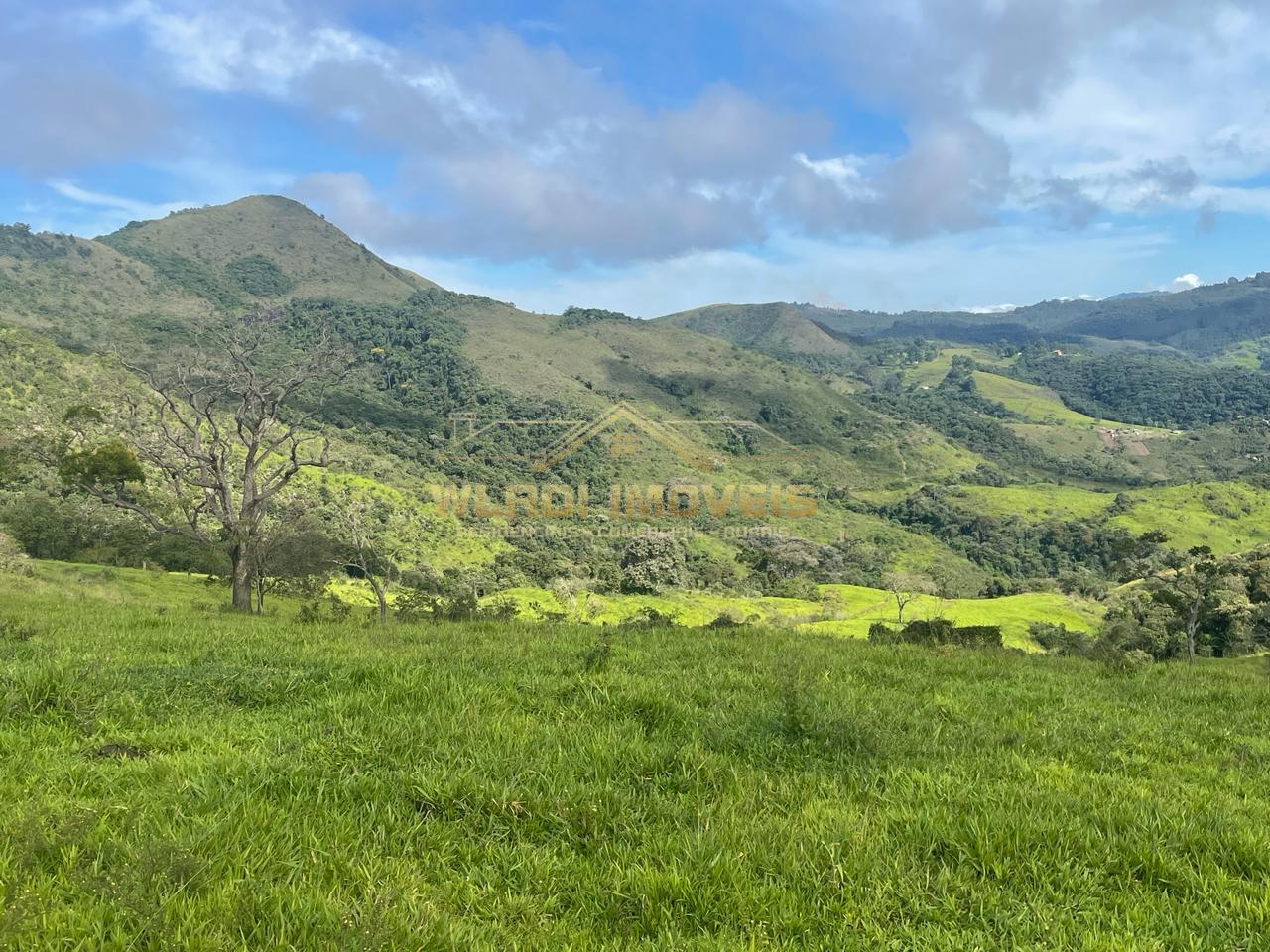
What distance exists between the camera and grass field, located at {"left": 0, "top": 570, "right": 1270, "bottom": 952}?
3562 mm

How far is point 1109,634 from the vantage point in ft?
204

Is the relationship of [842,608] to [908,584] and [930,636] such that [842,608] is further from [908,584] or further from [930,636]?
[930,636]

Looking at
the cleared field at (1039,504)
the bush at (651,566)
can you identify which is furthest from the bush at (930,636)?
the cleared field at (1039,504)

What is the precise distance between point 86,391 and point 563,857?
132 metres

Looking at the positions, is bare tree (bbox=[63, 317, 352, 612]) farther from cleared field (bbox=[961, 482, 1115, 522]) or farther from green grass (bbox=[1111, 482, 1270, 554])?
cleared field (bbox=[961, 482, 1115, 522])

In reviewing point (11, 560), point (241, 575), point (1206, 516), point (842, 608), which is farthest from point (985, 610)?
point (1206, 516)

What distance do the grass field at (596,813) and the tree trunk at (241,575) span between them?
716 inches

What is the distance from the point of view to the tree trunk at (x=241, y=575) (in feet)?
82.5

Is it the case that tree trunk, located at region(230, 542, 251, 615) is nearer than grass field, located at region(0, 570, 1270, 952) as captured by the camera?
No

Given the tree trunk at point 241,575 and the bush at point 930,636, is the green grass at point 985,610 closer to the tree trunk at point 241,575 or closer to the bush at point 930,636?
the bush at point 930,636

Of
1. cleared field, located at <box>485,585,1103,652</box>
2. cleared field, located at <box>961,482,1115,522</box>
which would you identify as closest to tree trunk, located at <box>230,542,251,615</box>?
cleared field, located at <box>485,585,1103,652</box>

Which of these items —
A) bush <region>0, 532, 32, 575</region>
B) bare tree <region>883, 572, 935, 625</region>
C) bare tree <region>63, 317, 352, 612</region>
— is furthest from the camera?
bare tree <region>883, 572, 935, 625</region>

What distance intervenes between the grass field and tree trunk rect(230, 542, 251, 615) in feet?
59.7

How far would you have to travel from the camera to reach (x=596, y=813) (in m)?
4.70
